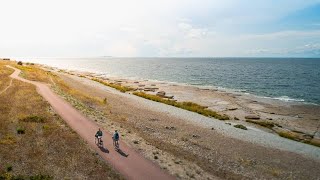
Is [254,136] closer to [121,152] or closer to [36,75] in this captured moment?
[121,152]

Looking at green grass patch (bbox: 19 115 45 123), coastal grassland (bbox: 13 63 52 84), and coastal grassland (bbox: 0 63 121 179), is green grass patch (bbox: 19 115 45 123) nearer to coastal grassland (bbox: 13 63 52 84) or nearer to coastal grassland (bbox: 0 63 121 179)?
coastal grassland (bbox: 0 63 121 179)

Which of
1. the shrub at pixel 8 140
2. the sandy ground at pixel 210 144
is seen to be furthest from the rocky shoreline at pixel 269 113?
the shrub at pixel 8 140

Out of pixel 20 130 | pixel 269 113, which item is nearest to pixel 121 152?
pixel 20 130

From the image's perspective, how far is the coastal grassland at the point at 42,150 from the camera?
74.5 feet

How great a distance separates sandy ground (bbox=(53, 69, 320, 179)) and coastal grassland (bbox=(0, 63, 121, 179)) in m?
5.52

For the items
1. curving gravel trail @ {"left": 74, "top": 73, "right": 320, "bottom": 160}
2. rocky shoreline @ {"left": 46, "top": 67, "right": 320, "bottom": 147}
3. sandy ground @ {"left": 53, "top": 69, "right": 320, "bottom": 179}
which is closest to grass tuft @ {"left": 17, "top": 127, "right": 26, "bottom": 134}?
sandy ground @ {"left": 53, "top": 69, "right": 320, "bottom": 179}

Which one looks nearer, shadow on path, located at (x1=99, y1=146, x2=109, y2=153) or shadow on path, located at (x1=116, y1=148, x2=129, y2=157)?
shadow on path, located at (x1=116, y1=148, x2=129, y2=157)

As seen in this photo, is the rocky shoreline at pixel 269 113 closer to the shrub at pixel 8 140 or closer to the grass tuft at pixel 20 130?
the grass tuft at pixel 20 130

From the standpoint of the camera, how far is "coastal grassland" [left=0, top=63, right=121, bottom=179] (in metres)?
22.7

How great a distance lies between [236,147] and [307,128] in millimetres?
22332

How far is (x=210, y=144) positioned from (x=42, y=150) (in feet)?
60.3

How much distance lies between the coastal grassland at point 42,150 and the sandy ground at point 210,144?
5.52 metres

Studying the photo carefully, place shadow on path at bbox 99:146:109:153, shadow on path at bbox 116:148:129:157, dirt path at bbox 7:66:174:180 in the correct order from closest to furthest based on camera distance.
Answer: dirt path at bbox 7:66:174:180 < shadow on path at bbox 116:148:129:157 < shadow on path at bbox 99:146:109:153

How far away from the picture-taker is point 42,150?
2689 centimetres
